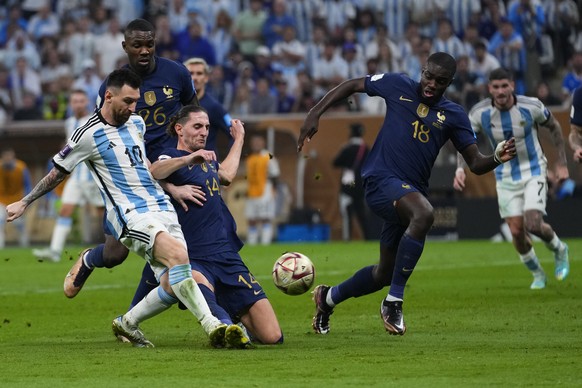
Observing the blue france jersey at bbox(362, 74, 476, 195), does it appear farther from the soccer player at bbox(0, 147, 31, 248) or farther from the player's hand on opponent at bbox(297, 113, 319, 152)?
the soccer player at bbox(0, 147, 31, 248)

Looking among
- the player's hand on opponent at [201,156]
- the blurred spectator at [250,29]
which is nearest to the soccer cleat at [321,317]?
the player's hand on opponent at [201,156]

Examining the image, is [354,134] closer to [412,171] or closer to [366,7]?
[366,7]

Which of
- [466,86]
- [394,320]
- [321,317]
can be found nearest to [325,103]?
[321,317]

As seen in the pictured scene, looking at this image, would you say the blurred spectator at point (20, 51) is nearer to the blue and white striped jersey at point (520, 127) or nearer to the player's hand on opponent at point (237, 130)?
the blue and white striped jersey at point (520, 127)

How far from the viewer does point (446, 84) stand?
9.55 meters

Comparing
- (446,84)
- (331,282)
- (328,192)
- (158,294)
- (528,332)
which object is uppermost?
(446,84)

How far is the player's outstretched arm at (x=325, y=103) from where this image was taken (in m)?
9.54

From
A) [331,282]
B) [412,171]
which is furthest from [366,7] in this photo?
[412,171]

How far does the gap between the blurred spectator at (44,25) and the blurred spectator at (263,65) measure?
532 centimetres

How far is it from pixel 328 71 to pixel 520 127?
11.7 metres

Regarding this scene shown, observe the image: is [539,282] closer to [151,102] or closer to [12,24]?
[151,102]

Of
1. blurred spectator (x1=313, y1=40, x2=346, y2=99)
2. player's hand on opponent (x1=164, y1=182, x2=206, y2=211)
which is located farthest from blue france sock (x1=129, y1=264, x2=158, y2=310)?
blurred spectator (x1=313, y1=40, x2=346, y2=99)

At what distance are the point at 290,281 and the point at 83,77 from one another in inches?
655

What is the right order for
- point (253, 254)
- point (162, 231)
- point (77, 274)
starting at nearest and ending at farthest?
point (162, 231), point (77, 274), point (253, 254)
